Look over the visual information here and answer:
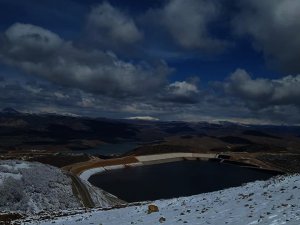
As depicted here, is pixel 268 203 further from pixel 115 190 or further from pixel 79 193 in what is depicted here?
pixel 115 190

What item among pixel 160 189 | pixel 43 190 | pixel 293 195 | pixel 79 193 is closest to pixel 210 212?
pixel 293 195

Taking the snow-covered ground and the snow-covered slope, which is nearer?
the snow-covered ground

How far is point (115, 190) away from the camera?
162 meters

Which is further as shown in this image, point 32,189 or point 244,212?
point 32,189

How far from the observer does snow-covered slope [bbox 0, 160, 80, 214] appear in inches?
3257

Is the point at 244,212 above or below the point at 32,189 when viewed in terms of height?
above

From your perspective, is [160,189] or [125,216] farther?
[160,189]

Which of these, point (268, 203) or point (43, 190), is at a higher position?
point (268, 203)

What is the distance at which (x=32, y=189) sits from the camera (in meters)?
89.8

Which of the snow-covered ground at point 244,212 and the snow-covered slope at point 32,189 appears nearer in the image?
the snow-covered ground at point 244,212

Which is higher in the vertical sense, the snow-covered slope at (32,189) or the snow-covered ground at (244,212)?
the snow-covered ground at (244,212)

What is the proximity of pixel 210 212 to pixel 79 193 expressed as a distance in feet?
243

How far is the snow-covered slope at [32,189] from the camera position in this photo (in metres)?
82.7

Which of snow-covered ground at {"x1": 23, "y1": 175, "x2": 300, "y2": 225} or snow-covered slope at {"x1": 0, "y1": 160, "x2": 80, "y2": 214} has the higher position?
snow-covered ground at {"x1": 23, "y1": 175, "x2": 300, "y2": 225}
